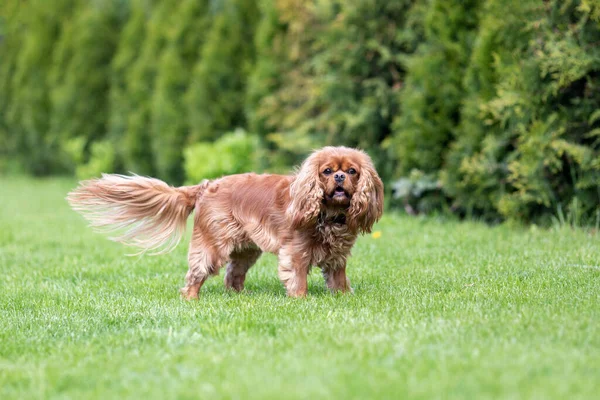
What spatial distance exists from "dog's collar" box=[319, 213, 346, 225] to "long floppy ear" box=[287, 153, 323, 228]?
4.9 inches

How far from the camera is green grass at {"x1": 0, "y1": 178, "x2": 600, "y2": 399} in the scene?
3.34 metres

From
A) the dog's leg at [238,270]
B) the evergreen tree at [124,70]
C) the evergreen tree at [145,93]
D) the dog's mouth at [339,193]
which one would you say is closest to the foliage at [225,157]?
the evergreen tree at [145,93]

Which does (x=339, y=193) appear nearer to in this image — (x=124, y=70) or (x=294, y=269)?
(x=294, y=269)

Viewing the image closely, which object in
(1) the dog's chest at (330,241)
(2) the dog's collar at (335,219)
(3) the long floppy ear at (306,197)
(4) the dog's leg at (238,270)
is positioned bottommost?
(4) the dog's leg at (238,270)

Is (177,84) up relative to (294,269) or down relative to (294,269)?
up

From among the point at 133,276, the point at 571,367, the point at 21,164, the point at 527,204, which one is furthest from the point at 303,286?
the point at 21,164

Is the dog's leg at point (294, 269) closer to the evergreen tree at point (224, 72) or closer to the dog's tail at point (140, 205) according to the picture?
the dog's tail at point (140, 205)

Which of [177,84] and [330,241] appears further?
[177,84]

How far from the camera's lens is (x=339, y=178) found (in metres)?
5.31

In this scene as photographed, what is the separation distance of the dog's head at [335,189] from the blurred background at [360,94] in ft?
10.5

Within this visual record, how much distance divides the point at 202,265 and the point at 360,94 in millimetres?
6071

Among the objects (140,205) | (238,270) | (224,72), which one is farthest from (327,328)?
(224,72)

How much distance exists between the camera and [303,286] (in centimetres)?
549

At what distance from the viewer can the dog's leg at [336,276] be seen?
559cm
